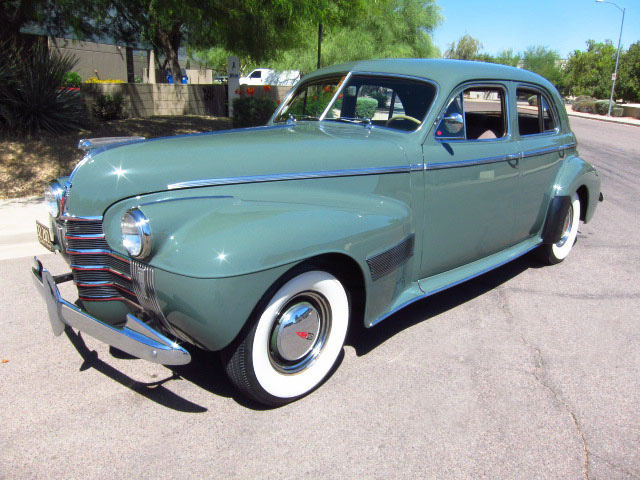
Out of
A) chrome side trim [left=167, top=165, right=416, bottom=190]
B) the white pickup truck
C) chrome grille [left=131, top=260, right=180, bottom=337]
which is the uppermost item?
the white pickup truck

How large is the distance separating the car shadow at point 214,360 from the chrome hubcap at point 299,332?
0.26 m

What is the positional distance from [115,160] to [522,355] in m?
2.77

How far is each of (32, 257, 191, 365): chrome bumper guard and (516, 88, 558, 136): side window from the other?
362 centimetres

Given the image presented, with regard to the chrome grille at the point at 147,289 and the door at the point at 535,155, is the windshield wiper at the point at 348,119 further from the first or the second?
the chrome grille at the point at 147,289

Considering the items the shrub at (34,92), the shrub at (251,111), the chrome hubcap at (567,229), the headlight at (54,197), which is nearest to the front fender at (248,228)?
the headlight at (54,197)

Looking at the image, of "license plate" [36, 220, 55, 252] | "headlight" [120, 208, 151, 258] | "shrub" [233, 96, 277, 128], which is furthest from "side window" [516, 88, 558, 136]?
"shrub" [233, 96, 277, 128]

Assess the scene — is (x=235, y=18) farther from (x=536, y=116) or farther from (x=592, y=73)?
(x=592, y=73)

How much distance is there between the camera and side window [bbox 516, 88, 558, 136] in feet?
15.3

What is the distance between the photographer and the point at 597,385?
3115mm

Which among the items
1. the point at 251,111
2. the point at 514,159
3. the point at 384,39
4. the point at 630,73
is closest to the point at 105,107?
the point at 251,111

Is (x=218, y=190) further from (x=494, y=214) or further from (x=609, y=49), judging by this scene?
(x=609, y=49)

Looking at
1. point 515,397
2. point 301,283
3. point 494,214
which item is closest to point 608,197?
point 494,214

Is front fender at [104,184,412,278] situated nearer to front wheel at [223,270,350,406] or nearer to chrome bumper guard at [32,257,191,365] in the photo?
front wheel at [223,270,350,406]

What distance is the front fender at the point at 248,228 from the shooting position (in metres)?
2.32
